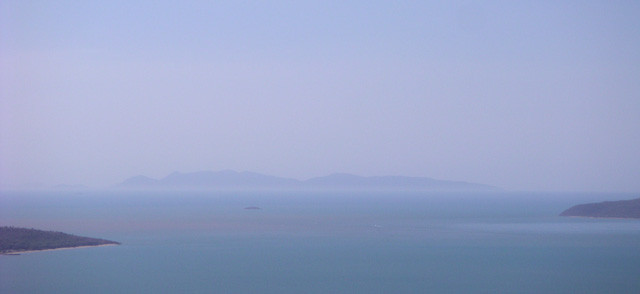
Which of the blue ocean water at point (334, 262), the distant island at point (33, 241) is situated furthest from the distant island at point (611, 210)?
the distant island at point (33, 241)

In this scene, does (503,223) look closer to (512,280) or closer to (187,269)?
(512,280)

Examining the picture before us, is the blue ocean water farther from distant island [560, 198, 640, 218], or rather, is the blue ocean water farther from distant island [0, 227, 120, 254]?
distant island [560, 198, 640, 218]

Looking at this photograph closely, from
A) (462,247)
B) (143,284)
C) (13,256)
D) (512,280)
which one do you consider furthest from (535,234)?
(13,256)

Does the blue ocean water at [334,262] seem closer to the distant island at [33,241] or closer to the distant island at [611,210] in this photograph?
the distant island at [33,241]

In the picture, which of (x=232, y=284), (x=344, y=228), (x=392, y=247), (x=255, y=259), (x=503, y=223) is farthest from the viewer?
(x=503, y=223)

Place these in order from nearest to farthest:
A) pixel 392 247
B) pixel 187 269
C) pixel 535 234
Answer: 1. pixel 187 269
2. pixel 392 247
3. pixel 535 234

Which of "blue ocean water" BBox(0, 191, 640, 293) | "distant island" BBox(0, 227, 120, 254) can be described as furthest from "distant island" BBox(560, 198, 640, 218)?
"distant island" BBox(0, 227, 120, 254)

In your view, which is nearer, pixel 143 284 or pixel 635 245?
pixel 143 284
